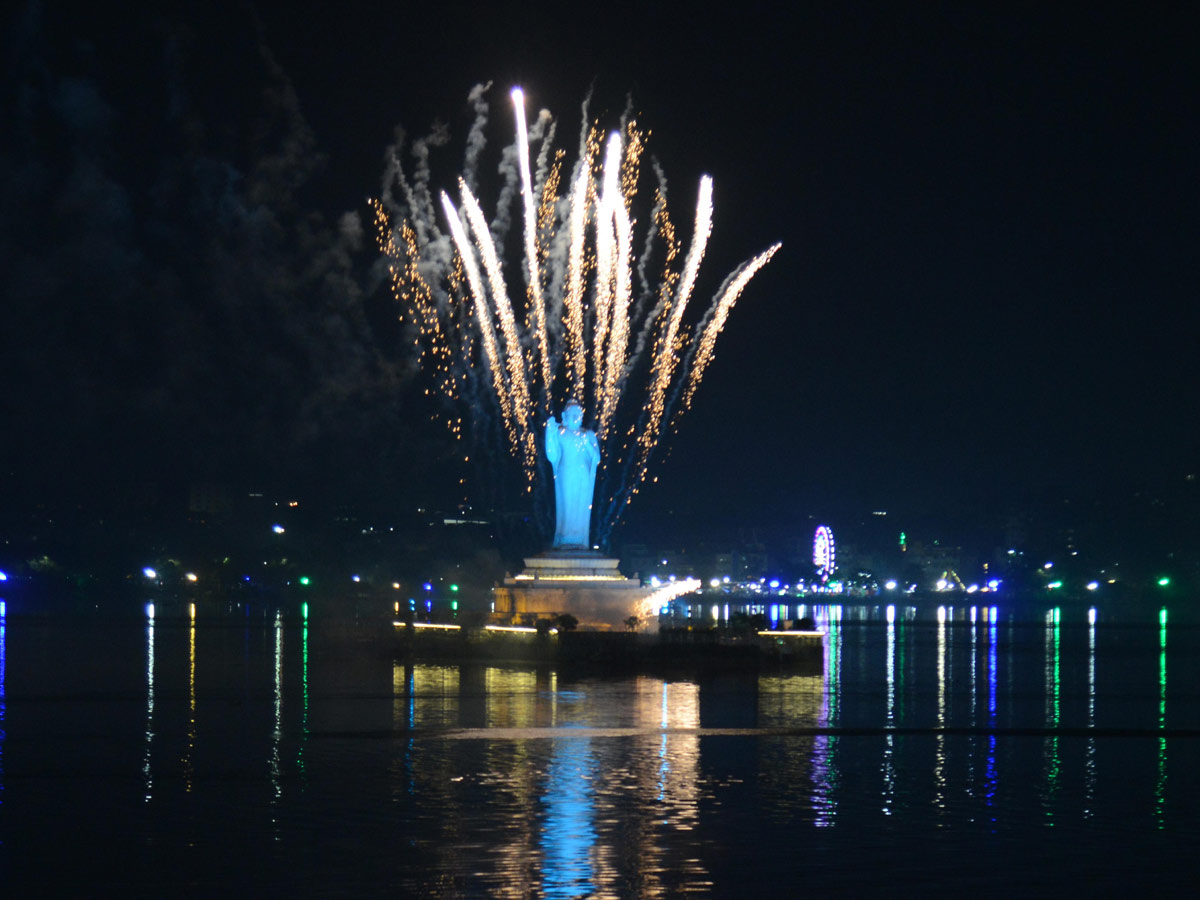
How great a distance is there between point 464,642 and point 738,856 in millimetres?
27864

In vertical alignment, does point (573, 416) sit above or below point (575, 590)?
above

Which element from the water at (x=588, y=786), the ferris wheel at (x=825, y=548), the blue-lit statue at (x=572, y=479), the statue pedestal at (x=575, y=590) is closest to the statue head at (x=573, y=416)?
the blue-lit statue at (x=572, y=479)

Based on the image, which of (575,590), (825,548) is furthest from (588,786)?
(825,548)

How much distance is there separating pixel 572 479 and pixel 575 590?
3795 millimetres

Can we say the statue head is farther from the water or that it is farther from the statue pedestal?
the water

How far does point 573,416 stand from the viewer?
1912 inches

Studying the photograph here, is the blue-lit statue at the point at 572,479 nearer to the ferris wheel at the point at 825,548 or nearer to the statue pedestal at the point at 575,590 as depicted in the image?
the statue pedestal at the point at 575,590

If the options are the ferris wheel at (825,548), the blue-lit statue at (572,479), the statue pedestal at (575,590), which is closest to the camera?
the statue pedestal at (575,590)

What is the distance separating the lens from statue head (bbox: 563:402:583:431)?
1898 inches

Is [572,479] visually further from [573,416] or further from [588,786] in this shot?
[588,786]

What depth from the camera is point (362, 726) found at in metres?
21.5

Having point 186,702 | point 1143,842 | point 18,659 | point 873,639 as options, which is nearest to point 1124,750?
point 1143,842

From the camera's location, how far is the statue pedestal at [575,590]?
149 ft

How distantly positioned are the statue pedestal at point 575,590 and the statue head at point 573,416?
13.3 feet
